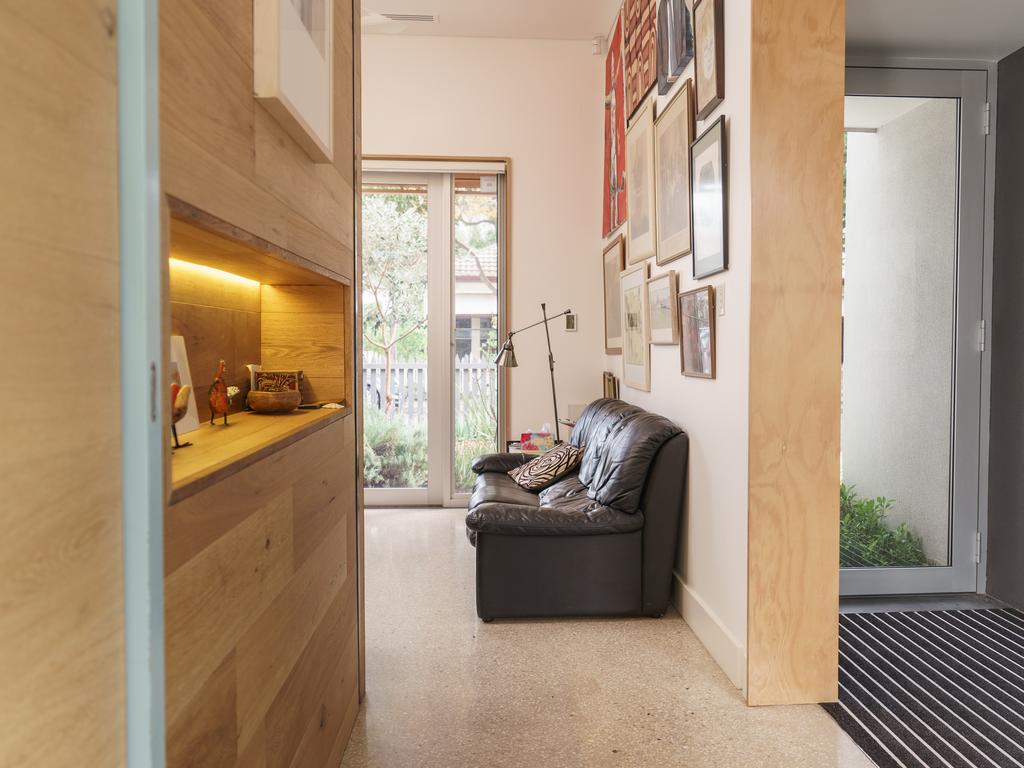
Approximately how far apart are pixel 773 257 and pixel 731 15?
2.85 ft

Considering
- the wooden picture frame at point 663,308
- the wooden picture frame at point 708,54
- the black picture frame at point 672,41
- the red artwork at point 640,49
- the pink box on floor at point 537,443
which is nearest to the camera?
the wooden picture frame at point 708,54

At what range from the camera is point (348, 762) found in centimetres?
185

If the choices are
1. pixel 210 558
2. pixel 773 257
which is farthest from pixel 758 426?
pixel 210 558

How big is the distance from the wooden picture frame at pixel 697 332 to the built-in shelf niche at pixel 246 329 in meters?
1.31

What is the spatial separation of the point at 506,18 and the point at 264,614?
4.29m

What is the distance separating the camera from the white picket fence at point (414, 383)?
4.94 metres

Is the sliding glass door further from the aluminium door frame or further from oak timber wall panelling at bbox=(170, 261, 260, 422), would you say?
the aluminium door frame

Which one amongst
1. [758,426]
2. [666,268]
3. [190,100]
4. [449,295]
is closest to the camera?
[190,100]

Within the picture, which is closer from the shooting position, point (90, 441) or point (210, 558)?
point (90, 441)

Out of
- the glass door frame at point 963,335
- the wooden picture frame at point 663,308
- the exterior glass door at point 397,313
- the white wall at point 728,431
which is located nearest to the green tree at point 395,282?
the exterior glass door at point 397,313

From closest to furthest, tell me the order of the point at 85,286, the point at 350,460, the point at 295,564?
the point at 85,286 → the point at 295,564 → the point at 350,460

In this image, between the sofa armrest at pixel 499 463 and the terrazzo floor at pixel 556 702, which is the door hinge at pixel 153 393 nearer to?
the terrazzo floor at pixel 556 702

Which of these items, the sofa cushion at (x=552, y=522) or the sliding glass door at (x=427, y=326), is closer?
the sofa cushion at (x=552, y=522)

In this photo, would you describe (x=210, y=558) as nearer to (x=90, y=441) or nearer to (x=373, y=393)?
(x=90, y=441)
